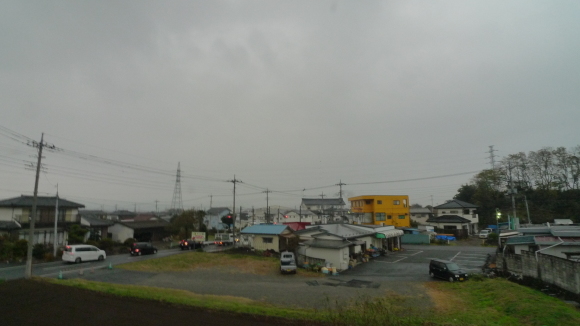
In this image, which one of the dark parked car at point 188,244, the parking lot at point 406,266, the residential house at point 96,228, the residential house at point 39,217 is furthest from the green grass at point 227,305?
the residential house at point 96,228

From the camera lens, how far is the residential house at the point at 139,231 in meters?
40.6

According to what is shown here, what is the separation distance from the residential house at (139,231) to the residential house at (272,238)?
17668 millimetres

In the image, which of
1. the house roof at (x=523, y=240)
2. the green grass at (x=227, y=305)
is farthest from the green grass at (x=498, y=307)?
the house roof at (x=523, y=240)

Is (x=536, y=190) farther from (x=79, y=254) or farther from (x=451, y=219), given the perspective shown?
(x=79, y=254)

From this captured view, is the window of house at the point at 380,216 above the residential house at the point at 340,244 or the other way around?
above

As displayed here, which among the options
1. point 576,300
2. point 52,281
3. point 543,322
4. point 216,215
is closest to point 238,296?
point 52,281

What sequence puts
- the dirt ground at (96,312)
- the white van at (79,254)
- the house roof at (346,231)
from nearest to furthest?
the dirt ground at (96,312) < the white van at (79,254) < the house roof at (346,231)

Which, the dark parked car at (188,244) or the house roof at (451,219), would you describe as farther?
the house roof at (451,219)

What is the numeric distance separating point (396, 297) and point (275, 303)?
19.0 feet

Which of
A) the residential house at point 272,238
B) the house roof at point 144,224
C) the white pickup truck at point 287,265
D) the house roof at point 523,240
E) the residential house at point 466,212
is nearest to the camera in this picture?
the house roof at point 523,240

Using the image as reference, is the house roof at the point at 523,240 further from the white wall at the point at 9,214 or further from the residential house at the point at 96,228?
the white wall at the point at 9,214

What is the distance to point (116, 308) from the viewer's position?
11.0 meters

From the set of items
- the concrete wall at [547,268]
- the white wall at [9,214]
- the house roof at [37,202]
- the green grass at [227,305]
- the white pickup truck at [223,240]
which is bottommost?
the white pickup truck at [223,240]

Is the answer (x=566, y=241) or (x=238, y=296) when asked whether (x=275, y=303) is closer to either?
(x=238, y=296)
